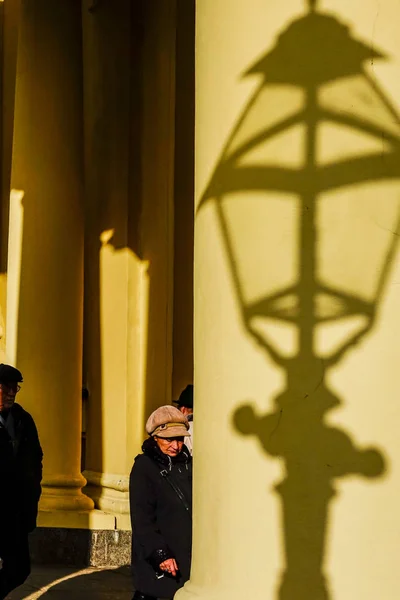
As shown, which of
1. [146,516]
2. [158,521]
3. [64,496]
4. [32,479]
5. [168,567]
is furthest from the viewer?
[64,496]

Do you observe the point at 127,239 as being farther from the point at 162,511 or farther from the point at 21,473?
the point at 162,511

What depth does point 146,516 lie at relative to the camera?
1037cm

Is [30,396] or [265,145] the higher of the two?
[265,145]

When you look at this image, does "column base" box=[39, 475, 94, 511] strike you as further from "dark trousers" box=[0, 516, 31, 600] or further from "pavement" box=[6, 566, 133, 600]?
"dark trousers" box=[0, 516, 31, 600]

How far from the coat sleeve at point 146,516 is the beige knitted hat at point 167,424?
0.89 feet

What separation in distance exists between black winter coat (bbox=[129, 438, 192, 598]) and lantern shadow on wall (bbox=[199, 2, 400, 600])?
333cm

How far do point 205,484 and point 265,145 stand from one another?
191 cm

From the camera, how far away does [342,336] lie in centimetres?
682

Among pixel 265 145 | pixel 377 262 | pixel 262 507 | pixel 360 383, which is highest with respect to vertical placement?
pixel 265 145

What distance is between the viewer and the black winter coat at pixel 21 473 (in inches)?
455

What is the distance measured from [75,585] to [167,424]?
5891 mm

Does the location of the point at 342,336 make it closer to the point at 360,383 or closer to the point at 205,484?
the point at 360,383

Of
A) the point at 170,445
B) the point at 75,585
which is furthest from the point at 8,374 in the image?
the point at 75,585

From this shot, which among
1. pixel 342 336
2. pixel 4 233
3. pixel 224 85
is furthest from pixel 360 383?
pixel 4 233
